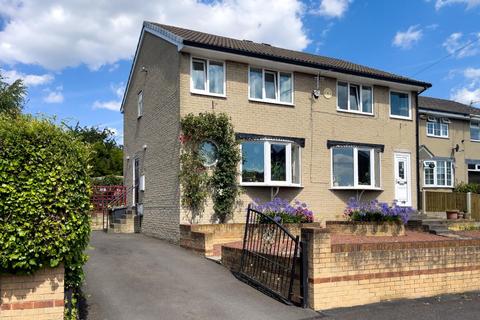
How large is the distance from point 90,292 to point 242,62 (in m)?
9.46

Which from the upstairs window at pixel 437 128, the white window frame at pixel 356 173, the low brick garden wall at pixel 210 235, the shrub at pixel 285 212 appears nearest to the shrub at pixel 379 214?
the white window frame at pixel 356 173

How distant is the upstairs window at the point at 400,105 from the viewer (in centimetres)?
1944

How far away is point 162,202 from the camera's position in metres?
15.7

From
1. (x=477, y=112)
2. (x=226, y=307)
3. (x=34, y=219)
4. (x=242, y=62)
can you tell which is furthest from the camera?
(x=477, y=112)

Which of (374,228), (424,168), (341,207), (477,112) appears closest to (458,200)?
(424,168)

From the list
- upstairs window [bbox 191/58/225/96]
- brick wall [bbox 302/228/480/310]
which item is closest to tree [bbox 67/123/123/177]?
upstairs window [bbox 191/58/225/96]

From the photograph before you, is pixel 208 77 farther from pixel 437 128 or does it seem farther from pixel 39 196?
pixel 437 128

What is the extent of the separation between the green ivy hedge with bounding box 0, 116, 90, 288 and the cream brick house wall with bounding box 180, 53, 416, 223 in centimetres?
814

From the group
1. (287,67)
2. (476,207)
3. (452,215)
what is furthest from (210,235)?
(476,207)

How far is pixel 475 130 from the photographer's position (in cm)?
2873

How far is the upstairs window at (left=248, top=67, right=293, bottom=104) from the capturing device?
16250mm

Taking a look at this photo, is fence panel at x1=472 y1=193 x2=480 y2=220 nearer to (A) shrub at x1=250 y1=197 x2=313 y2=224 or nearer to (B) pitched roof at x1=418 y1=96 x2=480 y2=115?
(B) pitched roof at x1=418 y1=96 x2=480 y2=115

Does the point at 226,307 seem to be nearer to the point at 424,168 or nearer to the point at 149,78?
the point at 149,78

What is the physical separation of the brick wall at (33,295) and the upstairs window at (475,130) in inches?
1069
